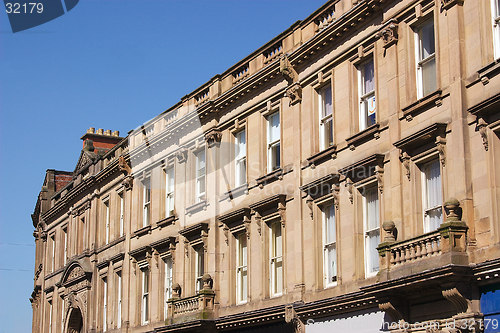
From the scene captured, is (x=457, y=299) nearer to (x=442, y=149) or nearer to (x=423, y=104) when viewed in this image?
(x=442, y=149)

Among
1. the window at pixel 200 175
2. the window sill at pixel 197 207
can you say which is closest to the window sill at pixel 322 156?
the window sill at pixel 197 207

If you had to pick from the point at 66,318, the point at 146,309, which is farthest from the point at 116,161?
the point at 66,318

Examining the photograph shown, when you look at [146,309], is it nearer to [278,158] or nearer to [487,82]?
[278,158]

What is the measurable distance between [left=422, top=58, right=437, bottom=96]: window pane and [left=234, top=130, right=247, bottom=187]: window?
34.1 feet

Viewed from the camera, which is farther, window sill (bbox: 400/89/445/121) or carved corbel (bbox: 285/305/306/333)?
carved corbel (bbox: 285/305/306/333)

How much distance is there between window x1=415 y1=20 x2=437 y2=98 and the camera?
23969 millimetres

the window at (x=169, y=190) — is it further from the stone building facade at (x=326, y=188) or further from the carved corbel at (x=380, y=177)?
the carved corbel at (x=380, y=177)

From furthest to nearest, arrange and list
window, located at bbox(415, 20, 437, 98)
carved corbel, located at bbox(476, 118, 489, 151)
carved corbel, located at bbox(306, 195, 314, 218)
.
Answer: carved corbel, located at bbox(306, 195, 314, 218), window, located at bbox(415, 20, 437, 98), carved corbel, located at bbox(476, 118, 489, 151)

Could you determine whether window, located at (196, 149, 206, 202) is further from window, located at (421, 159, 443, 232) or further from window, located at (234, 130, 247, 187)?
window, located at (421, 159, 443, 232)

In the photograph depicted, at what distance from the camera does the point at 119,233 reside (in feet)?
142

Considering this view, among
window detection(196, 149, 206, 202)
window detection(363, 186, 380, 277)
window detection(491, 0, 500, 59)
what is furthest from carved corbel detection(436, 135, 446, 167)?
window detection(196, 149, 206, 202)

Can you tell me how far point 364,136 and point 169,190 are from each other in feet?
47.8

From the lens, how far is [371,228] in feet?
85.5

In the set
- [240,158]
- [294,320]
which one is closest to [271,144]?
[240,158]
